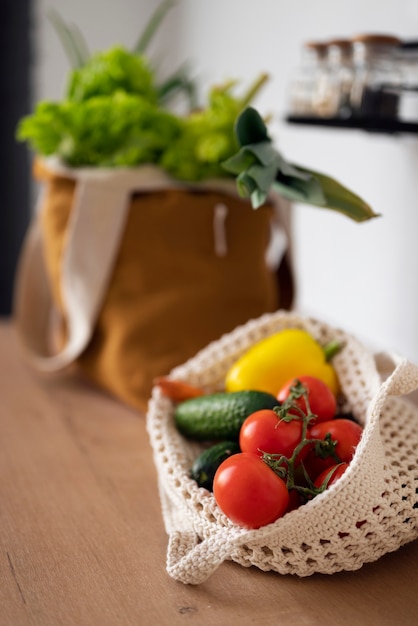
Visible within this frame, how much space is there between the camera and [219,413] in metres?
0.82

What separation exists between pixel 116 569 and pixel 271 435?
6.6 inches

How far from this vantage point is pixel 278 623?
617 millimetres

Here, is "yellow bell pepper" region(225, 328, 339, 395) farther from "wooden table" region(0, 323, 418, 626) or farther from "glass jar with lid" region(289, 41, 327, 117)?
"glass jar with lid" region(289, 41, 327, 117)

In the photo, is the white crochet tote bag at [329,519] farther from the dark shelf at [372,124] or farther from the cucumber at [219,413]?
the dark shelf at [372,124]

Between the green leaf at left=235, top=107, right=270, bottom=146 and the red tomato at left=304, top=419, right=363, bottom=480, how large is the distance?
307 millimetres

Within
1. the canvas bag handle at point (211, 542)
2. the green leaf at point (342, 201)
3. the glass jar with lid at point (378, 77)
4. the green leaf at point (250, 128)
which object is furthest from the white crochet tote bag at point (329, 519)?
the glass jar with lid at point (378, 77)

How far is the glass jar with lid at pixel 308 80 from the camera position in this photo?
1.12 metres

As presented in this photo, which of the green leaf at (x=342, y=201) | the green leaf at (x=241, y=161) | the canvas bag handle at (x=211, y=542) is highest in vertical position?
the green leaf at (x=241, y=161)

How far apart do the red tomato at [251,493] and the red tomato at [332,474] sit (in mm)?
41

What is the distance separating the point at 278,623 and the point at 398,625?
9 cm

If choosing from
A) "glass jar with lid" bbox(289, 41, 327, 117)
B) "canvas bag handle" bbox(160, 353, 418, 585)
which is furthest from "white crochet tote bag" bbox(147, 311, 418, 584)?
"glass jar with lid" bbox(289, 41, 327, 117)

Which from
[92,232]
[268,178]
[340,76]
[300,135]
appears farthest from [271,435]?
[300,135]

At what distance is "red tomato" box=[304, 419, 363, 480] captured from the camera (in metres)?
0.71

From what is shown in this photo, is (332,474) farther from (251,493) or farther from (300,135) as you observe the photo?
(300,135)
